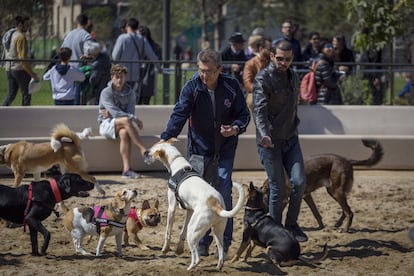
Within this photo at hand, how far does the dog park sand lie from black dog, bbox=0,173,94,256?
0.25 meters

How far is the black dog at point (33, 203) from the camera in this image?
25.6 ft

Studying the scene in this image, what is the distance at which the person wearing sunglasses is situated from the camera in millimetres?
7781

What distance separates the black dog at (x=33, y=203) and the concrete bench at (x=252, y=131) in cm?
377

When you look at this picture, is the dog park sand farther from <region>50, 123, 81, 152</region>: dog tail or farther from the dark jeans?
the dark jeans

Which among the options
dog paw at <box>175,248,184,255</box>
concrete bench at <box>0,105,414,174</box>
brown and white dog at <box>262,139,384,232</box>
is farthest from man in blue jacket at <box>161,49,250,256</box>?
concrete bench at <box>0,105,414,174</box>

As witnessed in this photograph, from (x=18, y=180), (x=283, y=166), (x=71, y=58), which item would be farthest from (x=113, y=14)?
(x=283, y=166)

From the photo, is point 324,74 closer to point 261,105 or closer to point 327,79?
point 327,79

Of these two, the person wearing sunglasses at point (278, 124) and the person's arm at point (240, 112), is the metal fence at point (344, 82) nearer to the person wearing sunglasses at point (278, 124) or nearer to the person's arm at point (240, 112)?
the person wearing sunglasses at point (278, 124)

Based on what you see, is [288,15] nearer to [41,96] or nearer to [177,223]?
[41,96]

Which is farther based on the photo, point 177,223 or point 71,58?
point 71,58

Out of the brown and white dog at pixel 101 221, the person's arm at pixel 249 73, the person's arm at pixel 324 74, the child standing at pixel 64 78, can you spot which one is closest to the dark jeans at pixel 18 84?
the child standing at pixel 64 78

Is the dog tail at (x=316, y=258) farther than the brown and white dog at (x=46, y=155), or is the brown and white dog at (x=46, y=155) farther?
the brown and white dog at (x=46, y=155)

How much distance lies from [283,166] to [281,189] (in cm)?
22

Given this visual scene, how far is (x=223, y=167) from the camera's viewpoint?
776cm
